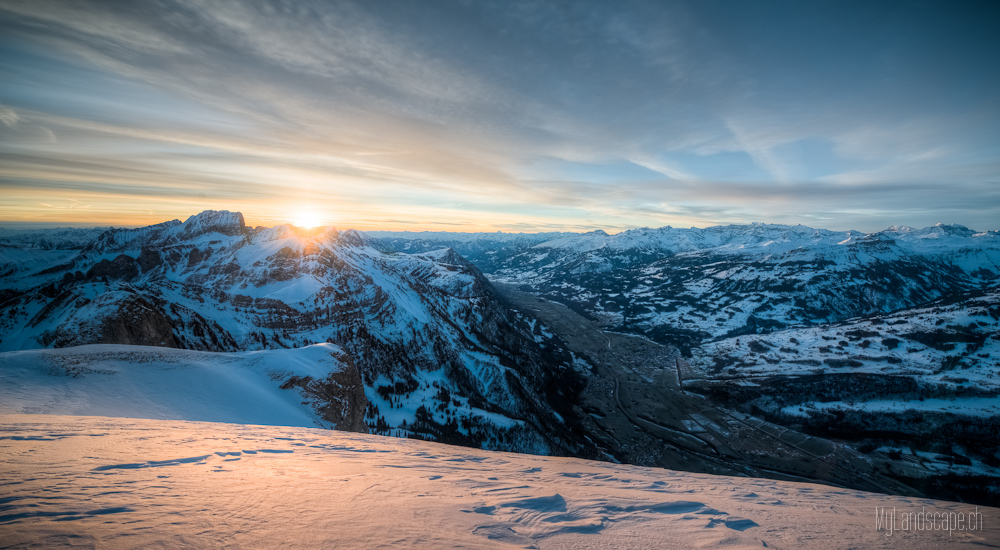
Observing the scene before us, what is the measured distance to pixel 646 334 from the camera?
194 m

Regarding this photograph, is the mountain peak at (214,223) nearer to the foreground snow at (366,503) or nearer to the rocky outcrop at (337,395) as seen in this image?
the rocky outcrop at (337,395)

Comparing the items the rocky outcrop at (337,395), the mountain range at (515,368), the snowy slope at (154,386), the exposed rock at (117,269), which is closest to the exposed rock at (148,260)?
the mountain range at (515,368)

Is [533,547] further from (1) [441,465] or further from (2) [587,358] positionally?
(2) [587,358]

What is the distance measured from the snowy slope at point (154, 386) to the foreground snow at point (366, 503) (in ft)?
30.8

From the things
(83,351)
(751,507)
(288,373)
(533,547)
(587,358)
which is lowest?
(587,358)

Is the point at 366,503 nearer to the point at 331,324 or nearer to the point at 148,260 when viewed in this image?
the point at 331,324

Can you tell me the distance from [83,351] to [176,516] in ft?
115

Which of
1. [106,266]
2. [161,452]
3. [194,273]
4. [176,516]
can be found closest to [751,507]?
[176,516]

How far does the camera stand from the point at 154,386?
24844 mm

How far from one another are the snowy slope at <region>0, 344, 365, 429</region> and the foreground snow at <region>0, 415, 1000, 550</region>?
9390 mm

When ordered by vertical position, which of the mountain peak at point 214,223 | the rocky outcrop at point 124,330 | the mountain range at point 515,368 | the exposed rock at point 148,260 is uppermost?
the mountain peak at point 214,223

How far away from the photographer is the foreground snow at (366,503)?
537cm

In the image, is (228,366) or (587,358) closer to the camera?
(228,366)

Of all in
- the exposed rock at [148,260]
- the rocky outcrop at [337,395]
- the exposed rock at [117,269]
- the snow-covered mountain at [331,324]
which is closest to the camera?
the rocky outcrop at [337,395]
